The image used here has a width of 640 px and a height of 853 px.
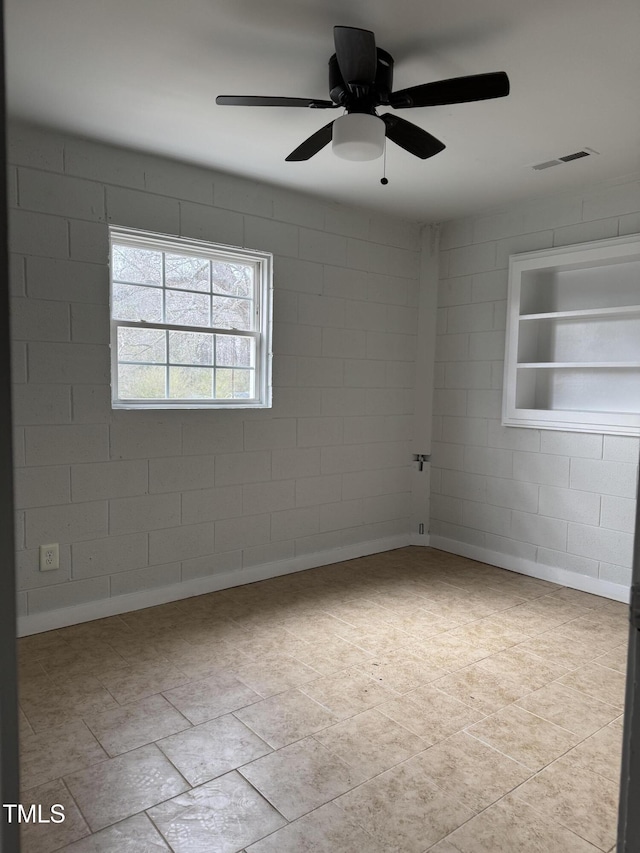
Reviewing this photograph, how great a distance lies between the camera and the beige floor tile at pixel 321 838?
1.76 metres

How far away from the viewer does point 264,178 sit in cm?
384

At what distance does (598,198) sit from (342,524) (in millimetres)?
2833

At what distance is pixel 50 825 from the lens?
1.84 metres

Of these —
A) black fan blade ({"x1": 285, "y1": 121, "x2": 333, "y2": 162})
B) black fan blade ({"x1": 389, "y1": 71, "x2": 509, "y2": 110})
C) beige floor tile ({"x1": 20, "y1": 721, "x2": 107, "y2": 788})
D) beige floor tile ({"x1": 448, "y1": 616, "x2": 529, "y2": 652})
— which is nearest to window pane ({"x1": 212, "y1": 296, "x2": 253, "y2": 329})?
black fan blade ({"x1": 285, "y1": 121, "x2": 333, "y2": 162})

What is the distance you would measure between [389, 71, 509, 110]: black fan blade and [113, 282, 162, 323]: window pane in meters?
1.86

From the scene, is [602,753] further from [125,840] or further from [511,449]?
[511,449]

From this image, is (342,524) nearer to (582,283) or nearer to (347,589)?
(347,589)

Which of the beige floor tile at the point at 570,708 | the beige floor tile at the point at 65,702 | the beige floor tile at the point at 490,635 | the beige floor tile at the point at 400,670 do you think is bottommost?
the beige floor tile at the point at 400,670

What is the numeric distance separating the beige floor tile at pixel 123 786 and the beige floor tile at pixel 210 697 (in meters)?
0.29

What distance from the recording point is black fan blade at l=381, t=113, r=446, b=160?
8.22 feet

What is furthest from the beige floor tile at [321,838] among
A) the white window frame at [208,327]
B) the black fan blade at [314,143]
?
the black fan blade at [314,143]

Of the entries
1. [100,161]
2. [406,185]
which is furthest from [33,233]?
[406,185]

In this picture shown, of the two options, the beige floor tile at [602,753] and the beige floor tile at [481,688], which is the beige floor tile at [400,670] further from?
the beige floor tile at [602,753]

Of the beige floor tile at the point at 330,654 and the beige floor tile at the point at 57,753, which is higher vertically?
the beige floor tile at the point at 57,753
